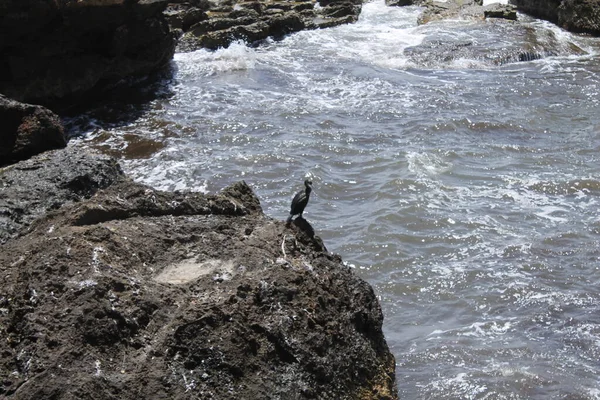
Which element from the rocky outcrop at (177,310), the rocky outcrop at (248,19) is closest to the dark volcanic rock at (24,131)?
the rocky outcrop at (177,310)

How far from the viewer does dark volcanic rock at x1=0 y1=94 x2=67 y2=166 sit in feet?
23.8

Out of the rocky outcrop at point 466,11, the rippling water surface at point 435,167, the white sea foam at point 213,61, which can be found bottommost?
the rippling water surface at point 435,167

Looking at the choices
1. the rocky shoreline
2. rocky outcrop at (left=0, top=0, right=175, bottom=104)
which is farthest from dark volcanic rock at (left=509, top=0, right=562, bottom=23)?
the rocky shoreline

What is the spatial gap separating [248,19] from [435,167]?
9.58 meters

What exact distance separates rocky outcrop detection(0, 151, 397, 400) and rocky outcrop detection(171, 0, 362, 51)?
12834mm

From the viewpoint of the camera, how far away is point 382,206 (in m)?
8.73

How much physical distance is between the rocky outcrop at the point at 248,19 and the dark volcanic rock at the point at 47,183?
10711 mm

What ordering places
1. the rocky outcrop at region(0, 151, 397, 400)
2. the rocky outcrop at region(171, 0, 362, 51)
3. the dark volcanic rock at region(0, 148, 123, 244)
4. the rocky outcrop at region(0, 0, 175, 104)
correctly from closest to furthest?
the rocky outcrop at region(0, 151, 397, 400)
the dark volcanic rock at region(0, 148, 123, 244)
the rocky outcrop at region(0, 0, 175, 104)
the rocky outcrop at region(171, 0, 362, 51)

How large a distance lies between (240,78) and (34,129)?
7462 mm

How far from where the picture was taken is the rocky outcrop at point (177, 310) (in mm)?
3373

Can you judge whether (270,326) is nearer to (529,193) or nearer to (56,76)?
(529,193)

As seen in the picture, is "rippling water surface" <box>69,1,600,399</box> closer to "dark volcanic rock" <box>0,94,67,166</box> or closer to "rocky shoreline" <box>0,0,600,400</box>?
"rocky shoreline" <box>0,0,600,400</box>

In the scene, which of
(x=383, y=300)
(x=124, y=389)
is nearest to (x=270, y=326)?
(x=124, y=389)

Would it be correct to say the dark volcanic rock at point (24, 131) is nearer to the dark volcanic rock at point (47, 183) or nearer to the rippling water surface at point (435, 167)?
the dark volcanic rock at point (47, 183)
